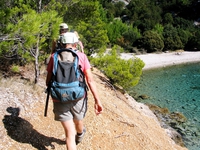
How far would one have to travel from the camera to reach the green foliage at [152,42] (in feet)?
153

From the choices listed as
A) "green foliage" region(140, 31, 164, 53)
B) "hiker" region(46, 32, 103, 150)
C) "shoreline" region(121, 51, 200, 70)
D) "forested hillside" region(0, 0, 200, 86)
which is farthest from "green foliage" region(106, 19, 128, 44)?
"hiker" region(46, 32, 103, 150)

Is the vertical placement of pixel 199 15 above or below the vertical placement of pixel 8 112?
above

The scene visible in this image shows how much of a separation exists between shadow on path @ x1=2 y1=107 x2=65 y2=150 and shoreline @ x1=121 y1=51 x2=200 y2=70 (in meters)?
33.0

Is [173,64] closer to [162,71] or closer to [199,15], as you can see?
[162,71]

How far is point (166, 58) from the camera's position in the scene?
1690 inches

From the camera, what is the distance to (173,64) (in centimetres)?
4125

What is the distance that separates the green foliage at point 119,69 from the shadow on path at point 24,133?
932 centimetres

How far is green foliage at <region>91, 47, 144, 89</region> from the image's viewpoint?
14.7 m

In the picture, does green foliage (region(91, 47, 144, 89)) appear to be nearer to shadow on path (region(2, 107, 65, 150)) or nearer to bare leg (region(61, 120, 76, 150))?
shadow on path (region(2, 107, 65, 150))

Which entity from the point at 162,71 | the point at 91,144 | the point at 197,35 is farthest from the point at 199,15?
the point at 91,144

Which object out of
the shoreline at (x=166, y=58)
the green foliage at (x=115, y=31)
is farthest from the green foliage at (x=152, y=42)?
the green foliage at (x=115, y=31)

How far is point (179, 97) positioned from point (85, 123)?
16.8m

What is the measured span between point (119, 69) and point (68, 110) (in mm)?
10764

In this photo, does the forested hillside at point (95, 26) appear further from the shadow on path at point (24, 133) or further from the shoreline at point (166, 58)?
the shoreline at point (166, 58)
